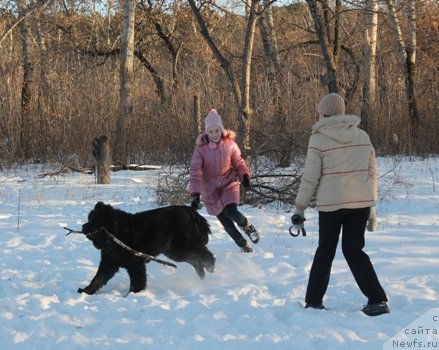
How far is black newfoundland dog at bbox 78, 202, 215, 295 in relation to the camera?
16.5 ft

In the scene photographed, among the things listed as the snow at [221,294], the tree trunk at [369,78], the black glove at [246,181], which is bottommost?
the snow at [221,294]

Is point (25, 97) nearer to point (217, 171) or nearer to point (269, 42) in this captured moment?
point (269, 42)

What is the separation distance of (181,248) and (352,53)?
13.6 metres

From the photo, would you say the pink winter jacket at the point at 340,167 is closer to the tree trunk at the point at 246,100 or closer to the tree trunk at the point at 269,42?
the tree trunk at the point at 246,100

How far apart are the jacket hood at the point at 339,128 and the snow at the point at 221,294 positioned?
54.6 inches

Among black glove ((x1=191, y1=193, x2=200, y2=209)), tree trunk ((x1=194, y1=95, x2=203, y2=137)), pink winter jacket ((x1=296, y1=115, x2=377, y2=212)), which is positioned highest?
tree trunk ((x1=194, y1=95, x2=203, y2=137))

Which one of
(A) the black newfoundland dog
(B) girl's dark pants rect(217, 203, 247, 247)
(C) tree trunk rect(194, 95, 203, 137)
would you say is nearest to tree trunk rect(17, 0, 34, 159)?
(C) tree trunk rect(194, 95, 203, 137)

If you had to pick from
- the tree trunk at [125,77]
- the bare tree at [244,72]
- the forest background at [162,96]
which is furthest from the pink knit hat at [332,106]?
the tree trunk at [125,77]

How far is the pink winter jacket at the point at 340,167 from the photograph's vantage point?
4.08 metres

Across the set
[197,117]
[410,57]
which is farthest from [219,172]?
[410,57]

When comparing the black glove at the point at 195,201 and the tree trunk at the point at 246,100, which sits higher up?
the tree trunk at the point at 246,100

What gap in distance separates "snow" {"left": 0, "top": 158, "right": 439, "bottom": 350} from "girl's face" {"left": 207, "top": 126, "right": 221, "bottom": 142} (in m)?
1.39

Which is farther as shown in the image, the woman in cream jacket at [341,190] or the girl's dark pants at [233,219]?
the girl's dark pants at [233,219]

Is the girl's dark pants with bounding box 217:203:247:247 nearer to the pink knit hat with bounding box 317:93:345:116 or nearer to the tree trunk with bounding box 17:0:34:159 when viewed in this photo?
the pink knit hat with bounding box 317:93:345:116
